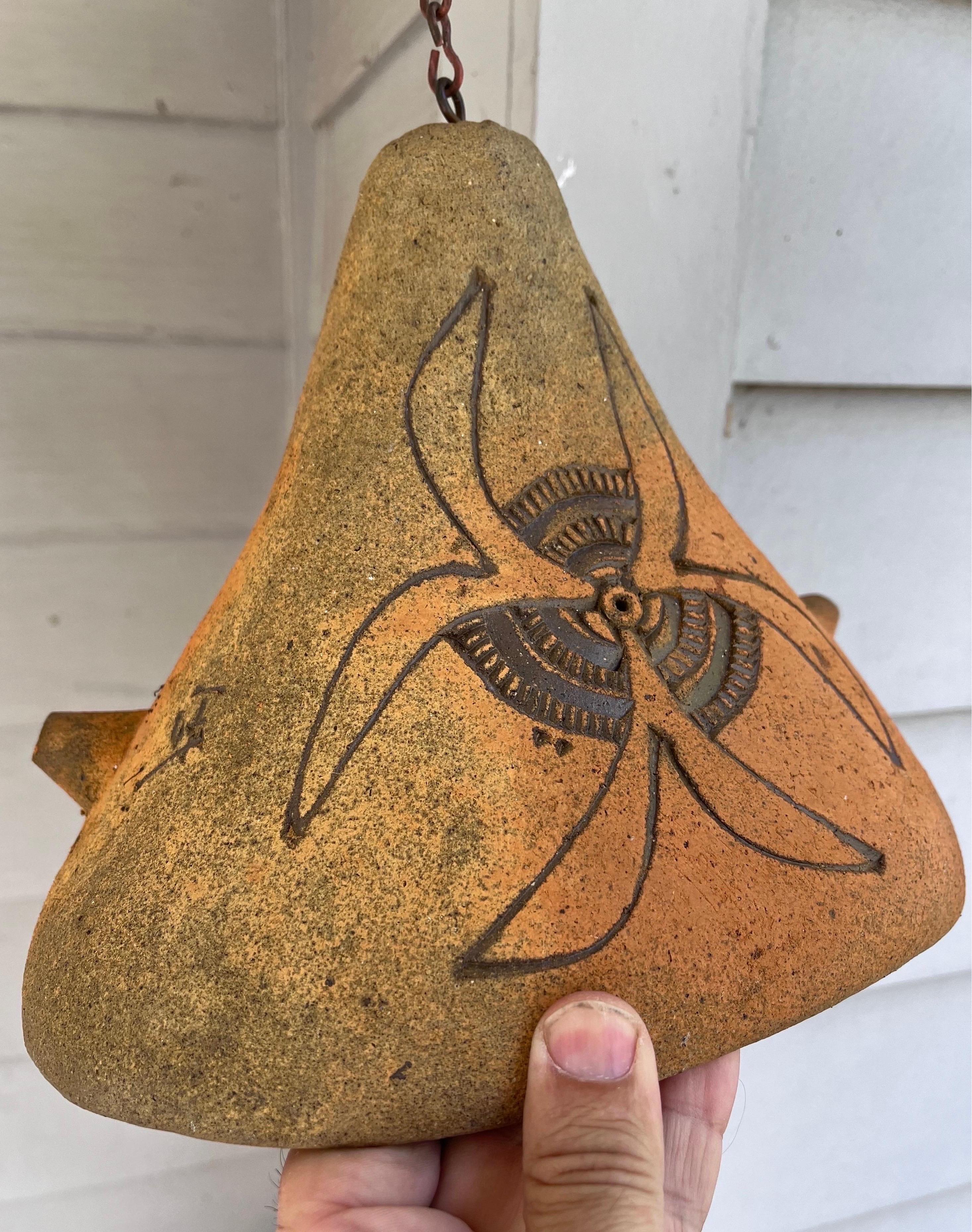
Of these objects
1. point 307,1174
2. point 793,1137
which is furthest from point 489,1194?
point 793,1137

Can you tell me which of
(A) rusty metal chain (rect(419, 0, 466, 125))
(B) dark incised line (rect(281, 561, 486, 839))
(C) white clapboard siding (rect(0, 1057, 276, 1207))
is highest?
(A) rusty metal chain (rect(419, 0, 466, 125))

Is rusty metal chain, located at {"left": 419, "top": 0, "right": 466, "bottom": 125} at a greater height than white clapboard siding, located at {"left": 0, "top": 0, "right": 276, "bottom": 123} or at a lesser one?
lesser

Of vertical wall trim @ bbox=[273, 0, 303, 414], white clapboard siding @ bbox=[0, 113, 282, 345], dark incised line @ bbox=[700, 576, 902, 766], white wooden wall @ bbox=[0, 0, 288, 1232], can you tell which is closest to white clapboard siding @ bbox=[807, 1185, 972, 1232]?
white wooden wall @ bbox=[0, 0, 288, 1232]

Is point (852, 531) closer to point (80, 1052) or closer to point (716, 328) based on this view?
point (716, 328)

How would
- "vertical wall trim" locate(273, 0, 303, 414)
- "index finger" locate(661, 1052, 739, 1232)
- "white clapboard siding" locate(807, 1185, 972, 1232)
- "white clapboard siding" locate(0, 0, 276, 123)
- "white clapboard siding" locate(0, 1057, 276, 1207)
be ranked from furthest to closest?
"white clapboard siding" locate(807, 1185, 972, 1232)
"white clapboard siding" locate(0, 1057, 276, 1207)
"vertical wall trim" locate(273, 0, 303, 414)
"white clapboard siding" locate(0, 0, 276, 123)
"index finger" locate(661, 1052, 739, 1232)

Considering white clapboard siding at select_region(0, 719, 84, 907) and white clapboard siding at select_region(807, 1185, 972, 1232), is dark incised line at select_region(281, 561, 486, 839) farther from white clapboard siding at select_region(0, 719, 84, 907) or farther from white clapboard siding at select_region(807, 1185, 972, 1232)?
white clapboard siding at select_region(807, 1185, 972, 1232)

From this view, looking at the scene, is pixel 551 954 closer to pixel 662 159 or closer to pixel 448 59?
pixel 448 59

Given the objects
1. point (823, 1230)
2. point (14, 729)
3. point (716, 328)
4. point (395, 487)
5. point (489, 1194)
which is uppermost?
point (716, 328)
